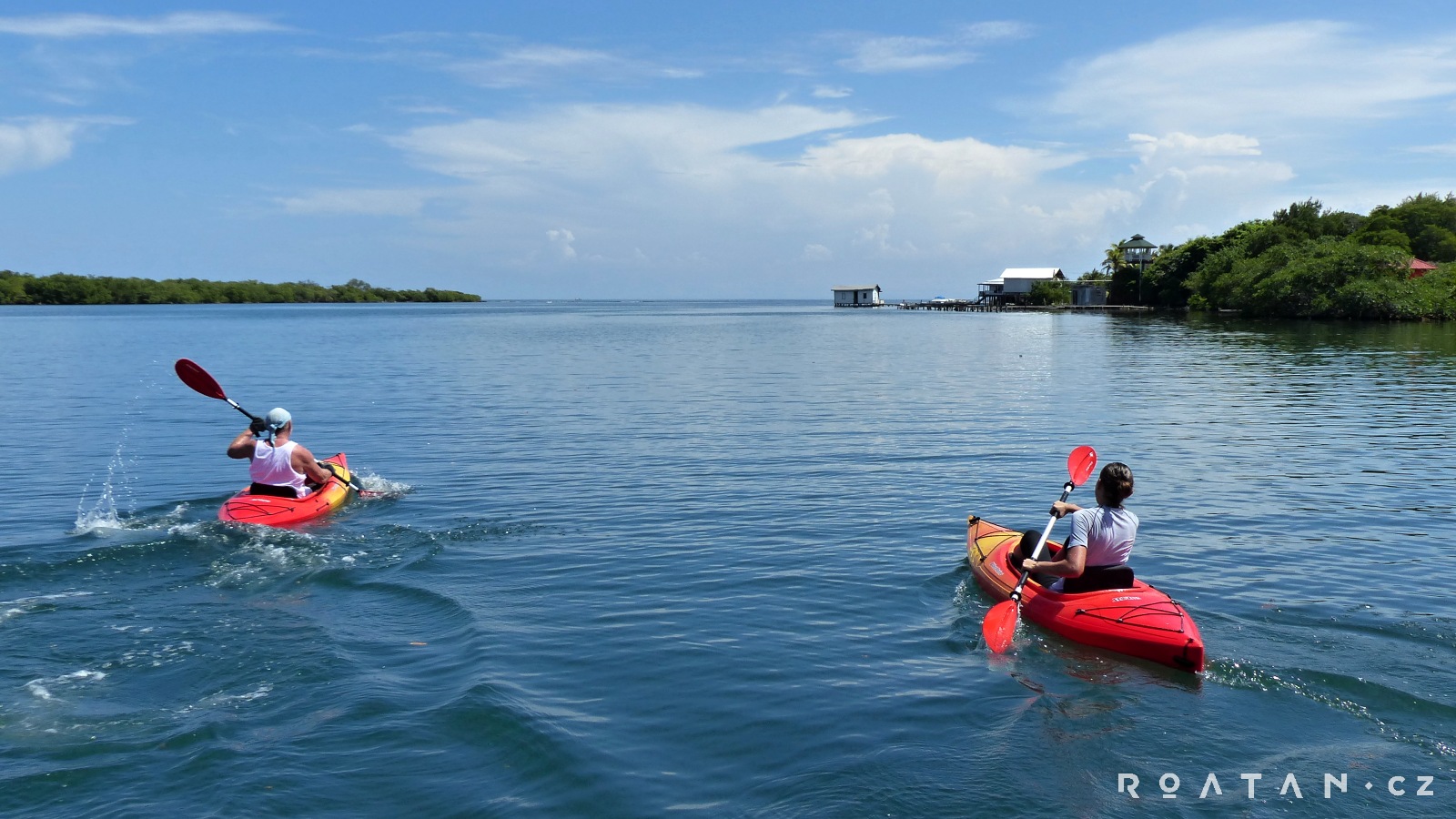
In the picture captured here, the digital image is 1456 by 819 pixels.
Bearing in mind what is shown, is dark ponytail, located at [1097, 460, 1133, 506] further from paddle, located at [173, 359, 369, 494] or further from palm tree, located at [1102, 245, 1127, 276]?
palm tree, located at [1102, 245, 1127, 276]

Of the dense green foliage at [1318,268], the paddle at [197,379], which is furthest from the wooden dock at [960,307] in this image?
the paddle at [197,379]

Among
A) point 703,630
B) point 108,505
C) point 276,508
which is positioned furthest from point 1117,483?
point 108,505

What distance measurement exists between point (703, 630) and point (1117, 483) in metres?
4.36

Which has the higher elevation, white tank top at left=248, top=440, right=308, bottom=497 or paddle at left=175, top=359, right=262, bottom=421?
paddle at left=175, top=359, right=262, bottom=421

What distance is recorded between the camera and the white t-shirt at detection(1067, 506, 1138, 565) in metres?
9.38

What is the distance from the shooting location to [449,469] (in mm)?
19109

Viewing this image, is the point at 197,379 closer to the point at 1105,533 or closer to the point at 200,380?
the point at 200,380

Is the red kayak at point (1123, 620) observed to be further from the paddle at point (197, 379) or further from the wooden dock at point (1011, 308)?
the wooden dock at point (1011, 308)

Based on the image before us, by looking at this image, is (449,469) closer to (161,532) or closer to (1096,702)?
(161,532)

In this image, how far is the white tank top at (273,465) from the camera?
1435 cm

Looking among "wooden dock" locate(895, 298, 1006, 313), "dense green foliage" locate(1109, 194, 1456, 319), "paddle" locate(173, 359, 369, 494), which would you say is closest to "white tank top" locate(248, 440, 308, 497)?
"paddle" locate(173, 359, 369, 494)

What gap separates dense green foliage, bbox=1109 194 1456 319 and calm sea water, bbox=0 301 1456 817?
2204 inches

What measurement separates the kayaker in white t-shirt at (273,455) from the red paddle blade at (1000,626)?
1044 centimetres

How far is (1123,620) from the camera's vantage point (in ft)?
30.0
